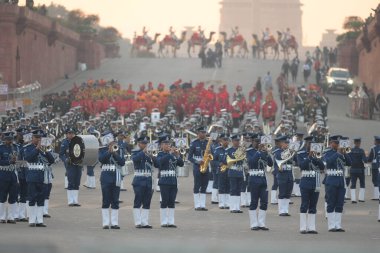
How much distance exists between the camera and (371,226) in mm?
21281

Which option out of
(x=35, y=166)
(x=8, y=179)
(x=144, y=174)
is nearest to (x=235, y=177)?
(x=144, y=174)

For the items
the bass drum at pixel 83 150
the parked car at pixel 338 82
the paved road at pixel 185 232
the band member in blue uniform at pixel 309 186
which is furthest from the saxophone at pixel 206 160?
the parked car at pixel 338 82

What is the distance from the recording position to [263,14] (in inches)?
6634

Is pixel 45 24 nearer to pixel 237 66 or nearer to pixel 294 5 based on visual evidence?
pixel 237 66

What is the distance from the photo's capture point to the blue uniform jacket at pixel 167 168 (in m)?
20.7

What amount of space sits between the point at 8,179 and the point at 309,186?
5189mm

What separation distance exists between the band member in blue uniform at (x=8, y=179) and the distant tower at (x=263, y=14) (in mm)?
145769

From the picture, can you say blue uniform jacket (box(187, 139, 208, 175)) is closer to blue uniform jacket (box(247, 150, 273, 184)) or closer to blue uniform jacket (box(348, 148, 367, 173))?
blue uniform jacket (box(348, 148, 367, 173))

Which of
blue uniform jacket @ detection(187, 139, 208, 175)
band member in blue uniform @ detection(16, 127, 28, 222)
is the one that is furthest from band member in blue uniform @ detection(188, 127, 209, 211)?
band member in blue uniform @ detection(16, 127, 28, 222)

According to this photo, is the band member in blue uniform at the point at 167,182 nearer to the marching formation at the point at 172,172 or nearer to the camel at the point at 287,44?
the marching formation at the point at 172,172

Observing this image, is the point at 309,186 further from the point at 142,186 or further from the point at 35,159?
the point at 35,159

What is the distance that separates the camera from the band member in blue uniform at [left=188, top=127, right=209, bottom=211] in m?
24.4

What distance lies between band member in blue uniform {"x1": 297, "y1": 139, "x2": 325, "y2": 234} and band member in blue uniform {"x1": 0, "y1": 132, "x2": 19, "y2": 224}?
4.91 metres

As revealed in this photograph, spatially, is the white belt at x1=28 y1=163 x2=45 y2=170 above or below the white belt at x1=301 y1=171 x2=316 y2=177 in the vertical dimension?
above
